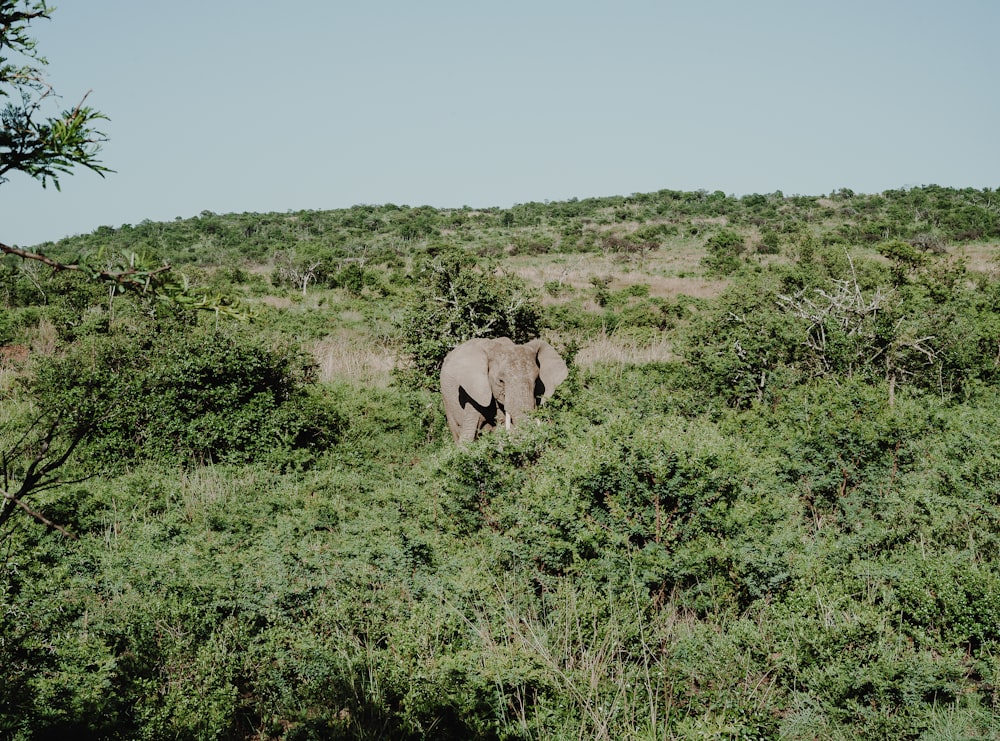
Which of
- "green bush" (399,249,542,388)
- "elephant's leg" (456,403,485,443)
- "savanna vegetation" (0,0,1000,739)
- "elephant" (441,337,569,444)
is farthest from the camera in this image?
"green bush" (399,249,542,388)

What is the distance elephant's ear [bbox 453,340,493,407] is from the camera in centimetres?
950

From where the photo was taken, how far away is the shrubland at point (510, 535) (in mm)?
3971

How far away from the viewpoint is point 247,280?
94.0ft

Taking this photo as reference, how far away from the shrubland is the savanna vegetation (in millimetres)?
31

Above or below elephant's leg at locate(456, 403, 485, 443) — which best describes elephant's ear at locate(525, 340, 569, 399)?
above

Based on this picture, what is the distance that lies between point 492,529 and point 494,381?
11.9 ft

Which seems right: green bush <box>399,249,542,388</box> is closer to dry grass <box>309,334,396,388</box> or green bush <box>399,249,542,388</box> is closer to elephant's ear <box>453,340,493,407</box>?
elephant's ear <box>453,340,493,407</box>

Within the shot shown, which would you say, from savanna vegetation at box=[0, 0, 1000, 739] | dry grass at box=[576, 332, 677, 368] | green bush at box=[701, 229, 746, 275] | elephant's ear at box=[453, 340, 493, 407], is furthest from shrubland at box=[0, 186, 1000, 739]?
green bush at box=[701, 229, 746, 275]

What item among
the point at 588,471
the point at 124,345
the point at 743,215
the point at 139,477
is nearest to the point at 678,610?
the point at 588,471

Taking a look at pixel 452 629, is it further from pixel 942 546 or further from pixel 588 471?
pixel 942 546

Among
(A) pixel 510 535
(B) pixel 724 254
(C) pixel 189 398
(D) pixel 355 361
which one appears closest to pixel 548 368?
(A) pixel 510 535

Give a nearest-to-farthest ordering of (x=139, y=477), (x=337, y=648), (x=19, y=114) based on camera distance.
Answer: (x=19, y=114)
(x=337, y=648)
(x=139, y=477)

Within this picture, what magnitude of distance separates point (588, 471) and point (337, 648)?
7.65 feet

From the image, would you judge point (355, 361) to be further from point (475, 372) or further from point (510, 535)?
point (510, 535)
